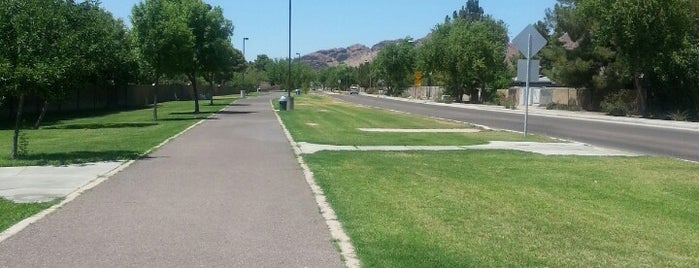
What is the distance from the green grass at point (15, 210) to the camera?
356 inches

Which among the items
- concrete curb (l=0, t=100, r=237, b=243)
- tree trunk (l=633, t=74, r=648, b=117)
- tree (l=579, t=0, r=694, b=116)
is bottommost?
concrete curb (l=0, t=100, r=237, b=243)

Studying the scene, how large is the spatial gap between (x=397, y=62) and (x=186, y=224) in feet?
346

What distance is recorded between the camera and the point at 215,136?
24.2 metres

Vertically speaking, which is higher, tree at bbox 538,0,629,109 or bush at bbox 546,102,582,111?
tree at bbox 538,0,629,109

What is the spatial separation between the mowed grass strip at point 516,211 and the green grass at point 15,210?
12.5 feet

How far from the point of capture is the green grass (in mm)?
9031

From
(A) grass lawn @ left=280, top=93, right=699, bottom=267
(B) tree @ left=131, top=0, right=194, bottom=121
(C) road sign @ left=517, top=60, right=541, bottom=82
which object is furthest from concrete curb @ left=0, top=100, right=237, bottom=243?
(B) tree @ left=131, top=0, right=194, bottom=121

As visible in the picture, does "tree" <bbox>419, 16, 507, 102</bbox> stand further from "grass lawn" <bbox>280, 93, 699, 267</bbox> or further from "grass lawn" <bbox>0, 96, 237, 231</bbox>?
"grass lawn" <bbox>280, 93, 699, 267</bbox>

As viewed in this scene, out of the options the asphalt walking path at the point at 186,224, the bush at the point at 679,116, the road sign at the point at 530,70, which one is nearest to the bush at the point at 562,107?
the bush at the point at 679,116

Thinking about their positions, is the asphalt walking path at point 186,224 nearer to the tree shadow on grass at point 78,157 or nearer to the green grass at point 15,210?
the green grass at point 15,210

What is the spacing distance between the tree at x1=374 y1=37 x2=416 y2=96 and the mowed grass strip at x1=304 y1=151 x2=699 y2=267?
97.0 metres

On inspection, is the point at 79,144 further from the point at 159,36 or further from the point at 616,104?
the point at 616,104

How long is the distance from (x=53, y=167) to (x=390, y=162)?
6586 mm

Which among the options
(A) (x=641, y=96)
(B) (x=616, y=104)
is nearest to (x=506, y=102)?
(B) (x=616, y=104)
